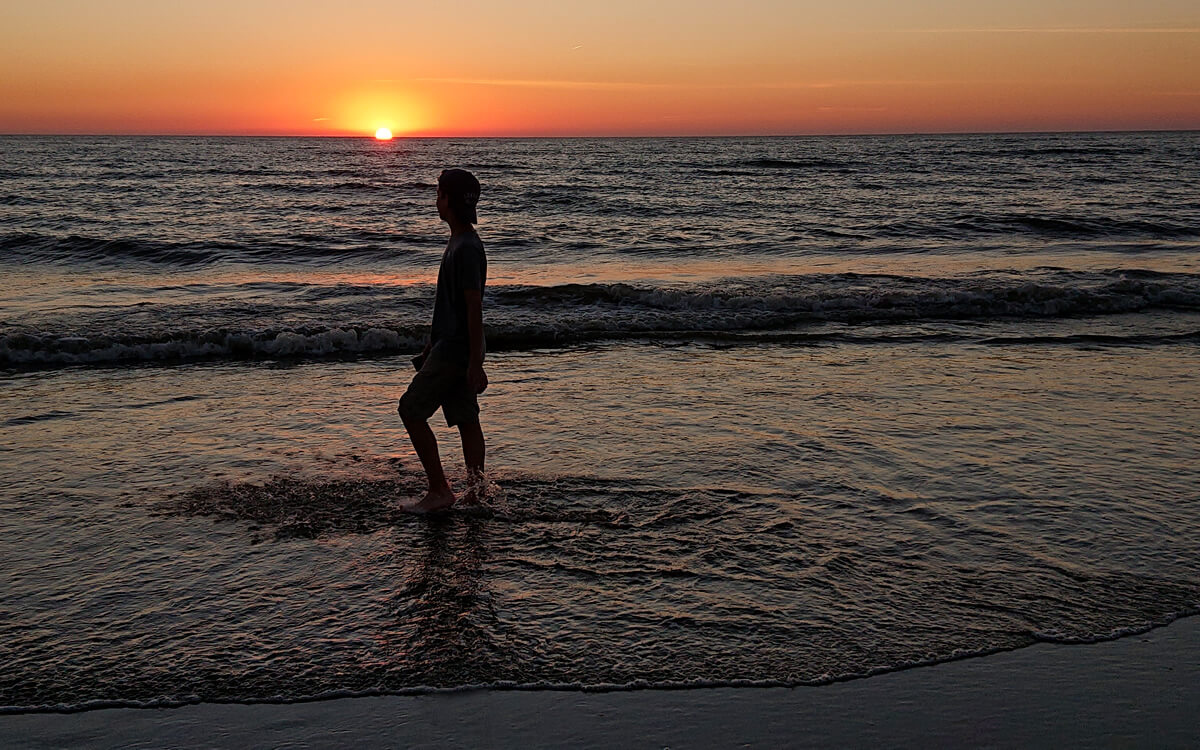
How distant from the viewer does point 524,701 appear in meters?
3.31

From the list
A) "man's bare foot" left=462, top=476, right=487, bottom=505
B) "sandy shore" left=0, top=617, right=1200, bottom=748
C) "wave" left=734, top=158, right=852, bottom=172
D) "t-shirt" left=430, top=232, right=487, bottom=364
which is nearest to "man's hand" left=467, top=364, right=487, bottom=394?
"t-shirt" left=430, top=232, right=487, bottom=364

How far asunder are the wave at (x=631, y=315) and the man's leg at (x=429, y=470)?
5.17 meters

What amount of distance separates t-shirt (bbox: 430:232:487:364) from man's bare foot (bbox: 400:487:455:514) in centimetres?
70

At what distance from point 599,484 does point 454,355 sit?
1.10 meters

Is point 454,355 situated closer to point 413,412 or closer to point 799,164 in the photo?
point 413,412

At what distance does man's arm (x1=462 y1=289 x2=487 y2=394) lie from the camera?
5.04 meters

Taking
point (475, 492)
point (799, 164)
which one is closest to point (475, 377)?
point (475, 492)

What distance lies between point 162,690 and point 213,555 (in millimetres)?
1275

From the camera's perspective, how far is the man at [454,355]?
5.04m

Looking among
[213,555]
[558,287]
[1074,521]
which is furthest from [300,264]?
[1074,521]

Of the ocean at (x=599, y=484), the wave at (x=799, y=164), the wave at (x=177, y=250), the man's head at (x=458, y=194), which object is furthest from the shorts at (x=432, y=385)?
the wave at (x=799, y=164)

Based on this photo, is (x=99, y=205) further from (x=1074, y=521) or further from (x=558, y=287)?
(x=1074, y=521)

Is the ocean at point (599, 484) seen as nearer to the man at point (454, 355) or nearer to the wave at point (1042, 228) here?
the man at point (454, 355)

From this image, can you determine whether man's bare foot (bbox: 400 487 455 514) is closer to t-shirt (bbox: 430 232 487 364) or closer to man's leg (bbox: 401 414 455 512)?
man's leg (bbox: 401 414 455 512)
